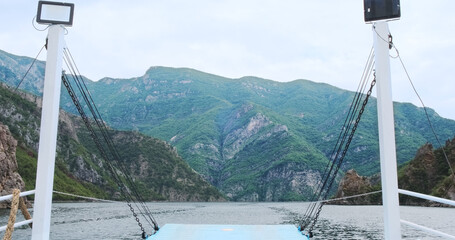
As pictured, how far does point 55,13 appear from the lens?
29.2 ft

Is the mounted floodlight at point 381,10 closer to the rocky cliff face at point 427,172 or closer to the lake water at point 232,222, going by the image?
the lake water at point 232,222

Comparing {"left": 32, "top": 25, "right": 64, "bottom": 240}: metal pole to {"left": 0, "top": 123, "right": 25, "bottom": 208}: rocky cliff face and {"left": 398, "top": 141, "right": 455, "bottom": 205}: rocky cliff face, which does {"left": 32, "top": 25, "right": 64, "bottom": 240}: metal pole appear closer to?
{"left": 0, "top": 123, "right": 25, "bottom": 208}: rocky cliff face

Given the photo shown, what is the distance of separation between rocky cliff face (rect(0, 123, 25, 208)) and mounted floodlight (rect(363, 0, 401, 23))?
88.9m

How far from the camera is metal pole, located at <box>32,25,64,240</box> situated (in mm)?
8023

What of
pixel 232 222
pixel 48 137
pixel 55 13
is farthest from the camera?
pixel 232 222

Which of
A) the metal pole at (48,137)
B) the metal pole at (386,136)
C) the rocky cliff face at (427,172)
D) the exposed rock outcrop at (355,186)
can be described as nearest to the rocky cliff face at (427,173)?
the rocky cliff face at (427,172)

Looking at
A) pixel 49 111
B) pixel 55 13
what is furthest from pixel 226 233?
pixel 55 13

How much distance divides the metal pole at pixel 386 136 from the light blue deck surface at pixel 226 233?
5.86 meters

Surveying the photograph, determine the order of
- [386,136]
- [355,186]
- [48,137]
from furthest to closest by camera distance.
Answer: [355,186], [48,137], [386,136]

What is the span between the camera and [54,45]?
8891mm

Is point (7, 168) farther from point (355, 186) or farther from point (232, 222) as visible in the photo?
point (355, 186)

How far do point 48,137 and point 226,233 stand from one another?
8016 mm

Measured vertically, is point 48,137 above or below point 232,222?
above

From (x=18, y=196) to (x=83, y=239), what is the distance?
33.3 metres
